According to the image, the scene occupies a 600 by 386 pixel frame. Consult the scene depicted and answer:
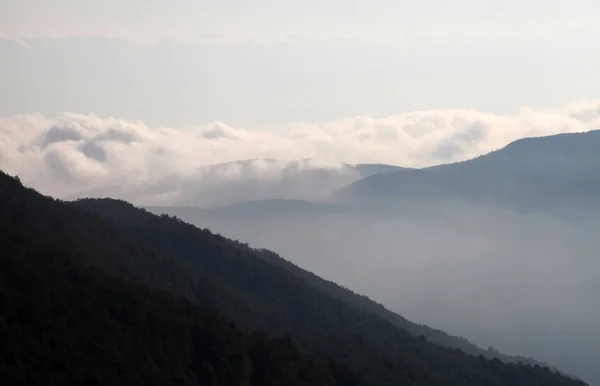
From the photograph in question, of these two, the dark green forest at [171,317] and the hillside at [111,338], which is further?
the dark green forest at [171,317]

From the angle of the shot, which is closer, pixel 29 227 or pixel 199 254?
pixel 29 227

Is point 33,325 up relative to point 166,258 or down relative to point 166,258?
down

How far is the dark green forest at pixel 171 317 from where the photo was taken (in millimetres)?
74188

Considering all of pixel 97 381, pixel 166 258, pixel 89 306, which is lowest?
pixel 97 381

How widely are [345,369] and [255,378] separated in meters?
13.7

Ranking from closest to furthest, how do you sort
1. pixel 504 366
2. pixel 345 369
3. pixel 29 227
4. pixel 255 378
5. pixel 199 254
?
pixel 255 378
pixel 345 369
pixel 29 227
pixel 504 366
pixel 199 254

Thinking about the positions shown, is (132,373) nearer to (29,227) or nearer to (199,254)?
(29,227)

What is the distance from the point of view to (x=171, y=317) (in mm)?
86812

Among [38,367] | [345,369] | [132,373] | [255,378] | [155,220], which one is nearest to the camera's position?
[38,367]

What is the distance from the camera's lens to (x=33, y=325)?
242 ft

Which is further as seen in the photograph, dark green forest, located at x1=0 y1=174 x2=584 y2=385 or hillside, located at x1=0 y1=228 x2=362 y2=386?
dark green forest, located at x1=0 y1=174 x2=584 y2=385

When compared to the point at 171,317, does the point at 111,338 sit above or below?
below

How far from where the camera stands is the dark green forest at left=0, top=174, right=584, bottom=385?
74.2 metres

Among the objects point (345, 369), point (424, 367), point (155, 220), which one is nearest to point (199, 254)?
point (155, 220)
